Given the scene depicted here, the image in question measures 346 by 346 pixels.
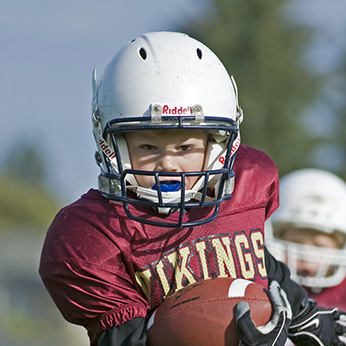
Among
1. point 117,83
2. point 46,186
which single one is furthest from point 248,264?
point 46,186

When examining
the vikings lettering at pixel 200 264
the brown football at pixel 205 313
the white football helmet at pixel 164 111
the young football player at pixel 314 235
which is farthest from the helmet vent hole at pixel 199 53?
the young football player at pixel 314 235

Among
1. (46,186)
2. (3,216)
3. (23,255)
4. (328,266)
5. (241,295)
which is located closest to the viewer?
(241,295)

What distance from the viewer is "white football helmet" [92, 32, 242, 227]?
3348mm

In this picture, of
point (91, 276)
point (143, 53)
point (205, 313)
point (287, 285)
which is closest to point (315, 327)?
point (287, 285)

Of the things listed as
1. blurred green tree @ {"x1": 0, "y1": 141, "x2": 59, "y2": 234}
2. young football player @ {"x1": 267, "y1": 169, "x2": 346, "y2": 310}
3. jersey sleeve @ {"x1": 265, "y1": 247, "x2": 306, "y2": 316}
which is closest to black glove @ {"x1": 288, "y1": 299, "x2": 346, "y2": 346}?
jersey sleeve @ {"x1": 265, "y1": 247, "x2": 306, "y2": 316}

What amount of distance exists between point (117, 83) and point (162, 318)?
0.89 meters

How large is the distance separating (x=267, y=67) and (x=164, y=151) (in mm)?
23670

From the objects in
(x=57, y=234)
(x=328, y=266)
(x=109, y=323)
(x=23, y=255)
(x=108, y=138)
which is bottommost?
(x=23, y=255)

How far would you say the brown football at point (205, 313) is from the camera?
3160 mm

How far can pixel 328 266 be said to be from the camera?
19.5 ft

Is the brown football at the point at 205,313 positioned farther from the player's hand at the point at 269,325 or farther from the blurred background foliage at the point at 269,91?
the blurred background foliage at the point at 269,91

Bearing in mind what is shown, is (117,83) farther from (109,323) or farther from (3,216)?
(3,216)

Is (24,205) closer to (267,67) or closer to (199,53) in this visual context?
(267,67)

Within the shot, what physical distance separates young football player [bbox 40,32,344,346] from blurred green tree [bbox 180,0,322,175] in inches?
837
